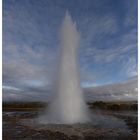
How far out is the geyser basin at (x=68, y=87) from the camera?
136 inches

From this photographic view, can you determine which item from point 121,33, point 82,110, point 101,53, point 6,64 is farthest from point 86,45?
point 82,110

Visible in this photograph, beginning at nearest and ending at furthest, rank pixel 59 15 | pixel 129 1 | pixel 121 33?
pixel 129 1
pixel 59 15
pixel 121 33

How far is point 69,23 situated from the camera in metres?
4.23

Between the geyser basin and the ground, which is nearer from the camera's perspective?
the ground

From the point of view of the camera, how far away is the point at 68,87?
377 cm

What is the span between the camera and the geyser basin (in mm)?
3453

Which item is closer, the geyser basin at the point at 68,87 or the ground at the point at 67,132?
the ground at the point at 67,132

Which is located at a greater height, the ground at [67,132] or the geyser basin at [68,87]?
the geyser basin at [68,87]

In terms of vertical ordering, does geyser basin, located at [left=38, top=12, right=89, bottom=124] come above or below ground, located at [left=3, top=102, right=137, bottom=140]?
above

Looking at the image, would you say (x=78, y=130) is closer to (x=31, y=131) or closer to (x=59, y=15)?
(x=31, y=131)

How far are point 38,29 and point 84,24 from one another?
176cm

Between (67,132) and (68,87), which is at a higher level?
(68,87)

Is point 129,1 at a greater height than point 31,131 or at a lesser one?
greater

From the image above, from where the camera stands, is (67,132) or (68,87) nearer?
(67,132)
